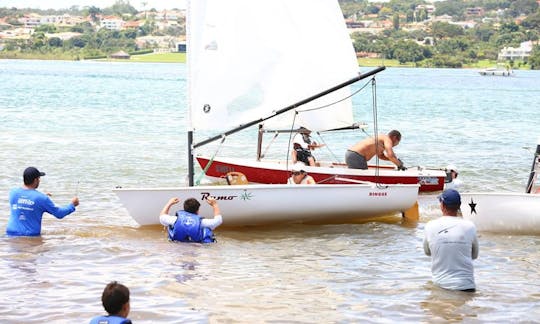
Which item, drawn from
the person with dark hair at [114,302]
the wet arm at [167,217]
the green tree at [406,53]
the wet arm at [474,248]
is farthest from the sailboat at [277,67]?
the green tree at [406,53]

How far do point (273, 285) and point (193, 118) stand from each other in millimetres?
4707

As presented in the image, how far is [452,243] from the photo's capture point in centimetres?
1055

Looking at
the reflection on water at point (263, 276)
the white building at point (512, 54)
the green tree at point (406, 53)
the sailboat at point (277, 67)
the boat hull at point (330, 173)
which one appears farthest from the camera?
the white building at point (512, 54)

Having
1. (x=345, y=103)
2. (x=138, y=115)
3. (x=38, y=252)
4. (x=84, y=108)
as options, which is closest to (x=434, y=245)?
(x=38, y=252)

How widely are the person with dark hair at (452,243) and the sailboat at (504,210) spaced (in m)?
4.47

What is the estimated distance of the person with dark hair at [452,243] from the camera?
10492 mm

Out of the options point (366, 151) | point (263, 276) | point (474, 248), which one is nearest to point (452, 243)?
point (474, 248)

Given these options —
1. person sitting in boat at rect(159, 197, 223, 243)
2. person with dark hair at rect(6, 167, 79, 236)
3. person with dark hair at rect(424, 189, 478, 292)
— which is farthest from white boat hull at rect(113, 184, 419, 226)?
person with dark hair at rect(424, 189, 478, 292)

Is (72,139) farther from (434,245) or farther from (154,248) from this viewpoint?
(434,245)

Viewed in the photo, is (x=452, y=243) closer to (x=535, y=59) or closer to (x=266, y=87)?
(x=266, y=87)

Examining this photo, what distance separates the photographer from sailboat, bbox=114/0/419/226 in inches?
614

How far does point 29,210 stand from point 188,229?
7.31ft

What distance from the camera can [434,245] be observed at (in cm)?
1067

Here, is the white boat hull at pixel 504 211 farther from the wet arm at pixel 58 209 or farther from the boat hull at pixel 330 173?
the wet arm at pixel 58 209
